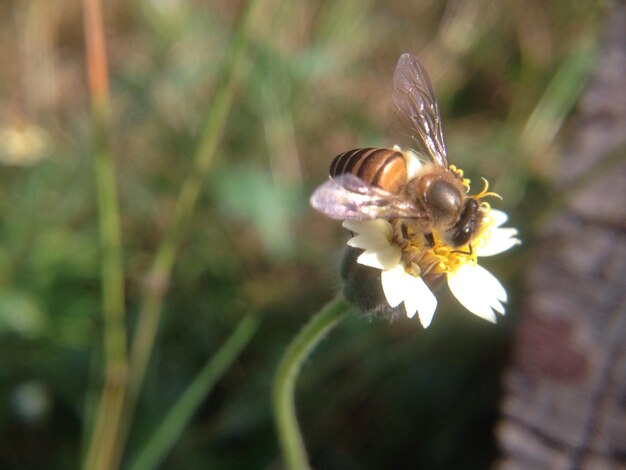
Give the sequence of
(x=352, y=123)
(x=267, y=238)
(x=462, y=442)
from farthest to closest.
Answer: (x=352, y=123)
(x=267, y=238)
(x=462, y=442)

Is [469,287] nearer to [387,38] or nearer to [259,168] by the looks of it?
[259,168]

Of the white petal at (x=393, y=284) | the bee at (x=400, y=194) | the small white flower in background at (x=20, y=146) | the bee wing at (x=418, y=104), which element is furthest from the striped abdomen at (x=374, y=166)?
the small white flower in background at (x=20, y=146)

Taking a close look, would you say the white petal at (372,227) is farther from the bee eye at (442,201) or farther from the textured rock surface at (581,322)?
the textured rock surface at (581,322)

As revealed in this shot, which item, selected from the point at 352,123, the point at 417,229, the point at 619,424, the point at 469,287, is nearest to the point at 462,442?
the point at 619,424

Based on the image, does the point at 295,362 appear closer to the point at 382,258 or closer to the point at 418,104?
the point at 382,258

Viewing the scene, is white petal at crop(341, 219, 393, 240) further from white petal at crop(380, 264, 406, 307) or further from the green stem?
the green stem

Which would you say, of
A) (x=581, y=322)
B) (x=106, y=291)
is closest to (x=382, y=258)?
(x=581, y=322)
